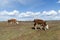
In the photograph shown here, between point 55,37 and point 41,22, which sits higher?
point 41,22

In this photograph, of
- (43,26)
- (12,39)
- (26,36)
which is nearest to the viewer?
(12,39)

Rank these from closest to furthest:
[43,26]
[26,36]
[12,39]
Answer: [12,39] → [26,36] → [43,26]

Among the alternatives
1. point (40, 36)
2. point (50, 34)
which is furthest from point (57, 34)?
point (40, 36)

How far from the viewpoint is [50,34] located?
30172 millimetres

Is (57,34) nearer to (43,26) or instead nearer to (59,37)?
(59,37)

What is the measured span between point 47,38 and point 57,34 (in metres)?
2.71

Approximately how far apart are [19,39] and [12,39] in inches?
44.5

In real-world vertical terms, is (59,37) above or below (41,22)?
below

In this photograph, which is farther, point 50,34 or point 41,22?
point 41,22

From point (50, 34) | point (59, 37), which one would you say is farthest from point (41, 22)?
point (59, 37)

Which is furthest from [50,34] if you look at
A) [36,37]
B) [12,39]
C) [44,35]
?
[12,39]

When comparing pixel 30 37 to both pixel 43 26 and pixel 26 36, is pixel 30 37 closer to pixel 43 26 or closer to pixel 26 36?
pixel 26 36

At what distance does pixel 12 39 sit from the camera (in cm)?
2691

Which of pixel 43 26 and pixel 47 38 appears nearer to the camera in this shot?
pixel 47 38
